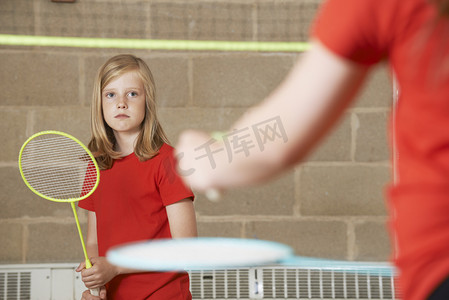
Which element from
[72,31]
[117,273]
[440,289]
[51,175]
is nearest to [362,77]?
[440,289]

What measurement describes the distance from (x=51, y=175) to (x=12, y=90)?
0.36 meters

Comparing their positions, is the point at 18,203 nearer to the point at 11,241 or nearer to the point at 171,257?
the point at 11,241

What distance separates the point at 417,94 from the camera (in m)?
0.40

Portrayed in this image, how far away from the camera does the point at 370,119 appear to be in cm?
220

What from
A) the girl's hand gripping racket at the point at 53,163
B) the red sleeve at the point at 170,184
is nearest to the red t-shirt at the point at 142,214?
the red sleeve at the point at 170,184

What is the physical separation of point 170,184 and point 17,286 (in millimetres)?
996

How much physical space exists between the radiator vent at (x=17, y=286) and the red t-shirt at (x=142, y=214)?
2.60ft

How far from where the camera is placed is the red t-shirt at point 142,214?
4.41 feet

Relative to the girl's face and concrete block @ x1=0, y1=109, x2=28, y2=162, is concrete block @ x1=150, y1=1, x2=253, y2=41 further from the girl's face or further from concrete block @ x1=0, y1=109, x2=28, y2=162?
the girl's face

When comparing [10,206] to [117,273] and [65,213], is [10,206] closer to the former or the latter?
[65,213]

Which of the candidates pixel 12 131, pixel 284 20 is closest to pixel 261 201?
pixel 284 20

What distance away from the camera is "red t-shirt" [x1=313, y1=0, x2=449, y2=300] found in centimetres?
39

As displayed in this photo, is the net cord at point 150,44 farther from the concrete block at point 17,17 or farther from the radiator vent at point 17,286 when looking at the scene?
the radiator vent at point 17,286

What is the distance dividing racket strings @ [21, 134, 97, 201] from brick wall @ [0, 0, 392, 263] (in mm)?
73
